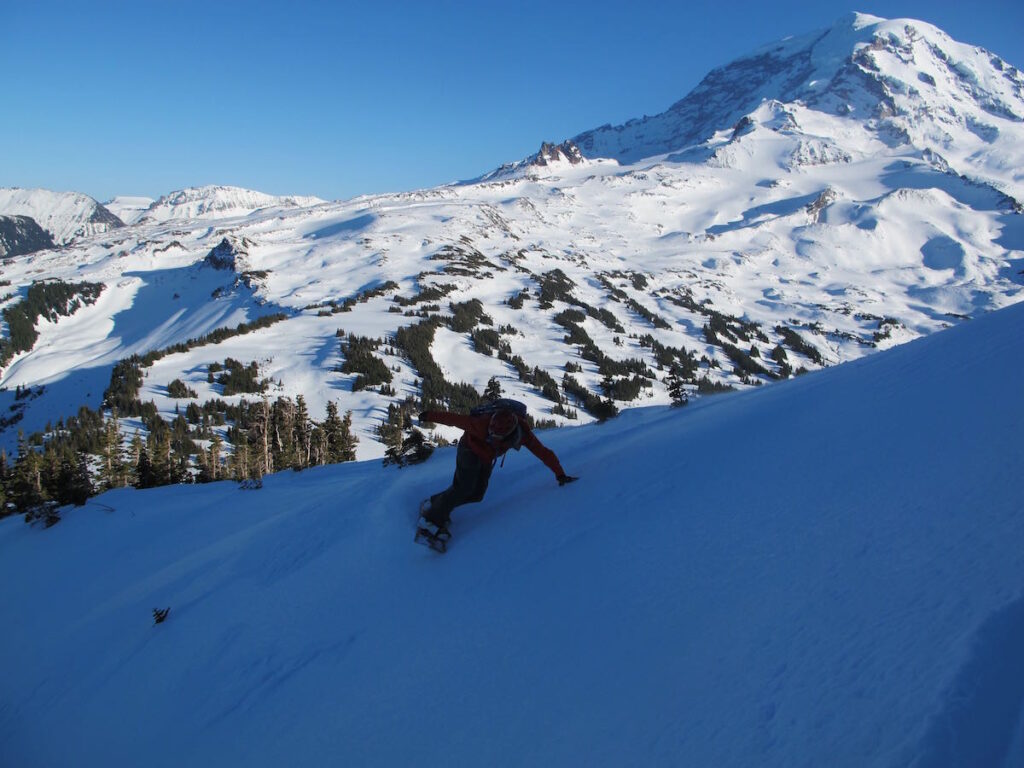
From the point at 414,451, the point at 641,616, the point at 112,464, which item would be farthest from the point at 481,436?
the point at 112,464

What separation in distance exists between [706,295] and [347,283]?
96.1 meters

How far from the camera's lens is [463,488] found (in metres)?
5.99

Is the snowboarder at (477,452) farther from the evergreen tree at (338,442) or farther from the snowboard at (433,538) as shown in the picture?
the evergreen tree at (338,442)

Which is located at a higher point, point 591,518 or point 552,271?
point 552,271

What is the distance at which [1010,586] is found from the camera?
229 cm

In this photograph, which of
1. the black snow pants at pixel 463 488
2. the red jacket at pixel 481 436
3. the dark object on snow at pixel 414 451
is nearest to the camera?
the black snow pants at pixel 463 488

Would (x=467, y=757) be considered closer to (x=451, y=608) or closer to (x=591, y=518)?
(x=451, y=608)

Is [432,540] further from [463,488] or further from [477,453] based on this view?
[477,453]

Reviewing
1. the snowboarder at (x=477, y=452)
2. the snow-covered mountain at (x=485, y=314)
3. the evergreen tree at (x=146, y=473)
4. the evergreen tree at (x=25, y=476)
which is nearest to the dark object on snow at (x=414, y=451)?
the snow-covered mountain at (x=485, y=314)

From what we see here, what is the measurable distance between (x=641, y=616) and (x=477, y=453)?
2.98 m

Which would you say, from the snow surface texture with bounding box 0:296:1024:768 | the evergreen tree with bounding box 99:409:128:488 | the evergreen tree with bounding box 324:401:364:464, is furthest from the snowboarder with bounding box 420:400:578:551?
the evergreen tree with bounding box 99:409:128:488

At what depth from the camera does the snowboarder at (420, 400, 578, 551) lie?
5.90m

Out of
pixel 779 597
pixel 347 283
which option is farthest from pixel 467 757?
pixel 347 283

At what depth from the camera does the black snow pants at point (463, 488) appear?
19.2ft
